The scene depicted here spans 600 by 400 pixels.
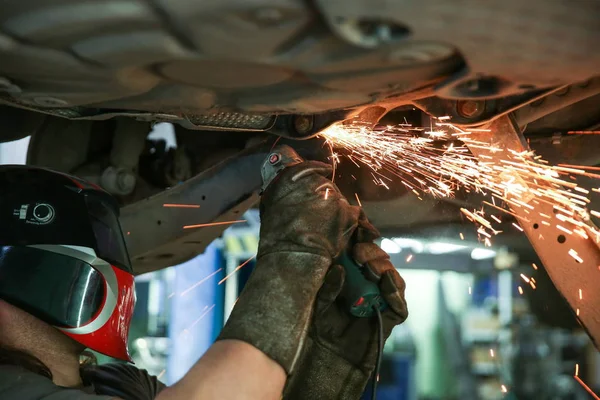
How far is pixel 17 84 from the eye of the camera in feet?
4.47

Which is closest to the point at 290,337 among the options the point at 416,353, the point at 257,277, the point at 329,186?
the point at 257,277

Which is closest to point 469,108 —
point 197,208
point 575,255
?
point 575,255

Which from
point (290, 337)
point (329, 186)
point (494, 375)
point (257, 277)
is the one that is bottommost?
point (494, 375)

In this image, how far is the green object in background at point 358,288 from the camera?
1.74m

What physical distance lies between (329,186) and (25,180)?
2.85ft

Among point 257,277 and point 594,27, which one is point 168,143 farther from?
point 594,27

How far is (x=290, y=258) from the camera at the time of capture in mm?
1675

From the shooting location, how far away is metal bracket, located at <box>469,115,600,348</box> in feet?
5.94

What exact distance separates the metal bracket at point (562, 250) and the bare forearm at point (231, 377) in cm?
86

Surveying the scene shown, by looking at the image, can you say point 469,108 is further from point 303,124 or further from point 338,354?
point 338,354

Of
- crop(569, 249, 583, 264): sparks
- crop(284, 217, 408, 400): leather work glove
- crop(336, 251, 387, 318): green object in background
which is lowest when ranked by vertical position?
Answer: crop(284, 217, 408, 400): leather work glove

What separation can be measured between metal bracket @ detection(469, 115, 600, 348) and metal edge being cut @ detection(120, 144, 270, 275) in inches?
37.0

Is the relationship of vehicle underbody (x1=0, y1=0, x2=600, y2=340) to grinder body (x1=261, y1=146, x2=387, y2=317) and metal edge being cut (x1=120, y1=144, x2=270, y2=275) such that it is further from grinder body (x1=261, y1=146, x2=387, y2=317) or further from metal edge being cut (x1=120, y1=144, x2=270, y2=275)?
metal edge being cut (x1=120, y1=144, x2=270, y2=275)

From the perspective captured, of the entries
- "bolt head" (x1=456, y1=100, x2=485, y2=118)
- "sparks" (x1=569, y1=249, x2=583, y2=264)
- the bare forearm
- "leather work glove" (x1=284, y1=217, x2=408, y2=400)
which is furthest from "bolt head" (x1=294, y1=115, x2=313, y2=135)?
"sparks" (x1=569, y1=249, x2=583, y2=264)
